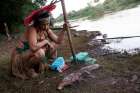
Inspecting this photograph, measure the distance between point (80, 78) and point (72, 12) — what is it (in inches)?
920

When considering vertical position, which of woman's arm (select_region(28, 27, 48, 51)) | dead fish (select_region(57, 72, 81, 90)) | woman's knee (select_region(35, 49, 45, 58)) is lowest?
dead fish (select_region(57, 72, 81, 90))

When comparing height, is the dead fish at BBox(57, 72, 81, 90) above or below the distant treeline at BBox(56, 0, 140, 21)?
below

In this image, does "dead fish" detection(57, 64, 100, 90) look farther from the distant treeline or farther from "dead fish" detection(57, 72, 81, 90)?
the distant treeline

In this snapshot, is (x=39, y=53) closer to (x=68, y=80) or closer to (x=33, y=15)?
(x=33, y=15)

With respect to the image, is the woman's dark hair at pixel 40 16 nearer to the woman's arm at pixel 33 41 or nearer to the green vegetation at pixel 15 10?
the woman's arm at pixel 33 41

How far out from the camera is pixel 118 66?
202 inches

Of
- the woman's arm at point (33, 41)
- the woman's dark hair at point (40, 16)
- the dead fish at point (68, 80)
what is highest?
the woman's dark hair at point (40, 16)

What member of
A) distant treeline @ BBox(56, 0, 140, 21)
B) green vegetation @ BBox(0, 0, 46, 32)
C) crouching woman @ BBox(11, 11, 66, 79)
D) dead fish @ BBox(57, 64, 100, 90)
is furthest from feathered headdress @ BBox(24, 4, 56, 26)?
distant treeline @ BBox(56, 0, 140, 21)

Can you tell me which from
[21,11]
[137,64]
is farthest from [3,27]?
[137,64]

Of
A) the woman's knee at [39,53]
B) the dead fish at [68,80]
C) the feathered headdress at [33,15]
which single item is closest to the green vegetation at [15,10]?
the feathered headdress at [33,15]

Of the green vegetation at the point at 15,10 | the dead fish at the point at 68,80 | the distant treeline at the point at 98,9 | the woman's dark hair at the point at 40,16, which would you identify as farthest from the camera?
the distant treeline at the point at 98,9

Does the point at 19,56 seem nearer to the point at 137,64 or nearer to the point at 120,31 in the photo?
the point at 137,64

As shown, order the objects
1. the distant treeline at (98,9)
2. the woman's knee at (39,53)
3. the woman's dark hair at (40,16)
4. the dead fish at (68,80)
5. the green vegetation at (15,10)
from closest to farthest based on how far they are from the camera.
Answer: the dead fish at (68,80) < the woman's dark hair at (40,16) < the woman's knee at (39,53) < the green vegetation at (15,10) < the distant treeline at (98,9)

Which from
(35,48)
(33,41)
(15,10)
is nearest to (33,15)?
(33,41)
